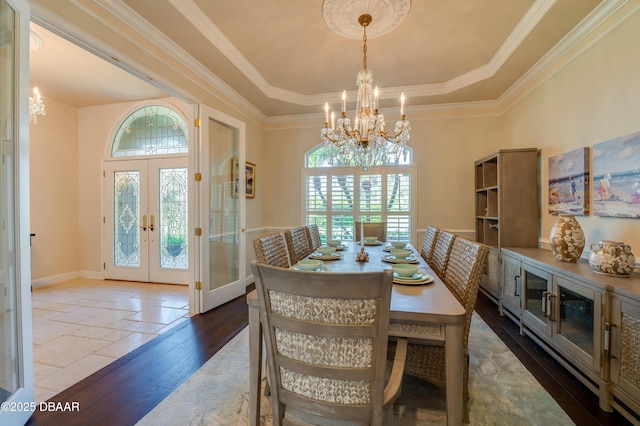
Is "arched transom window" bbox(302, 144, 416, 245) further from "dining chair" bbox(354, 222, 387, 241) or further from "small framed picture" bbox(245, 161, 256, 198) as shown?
"small framed picture" bbox(245, 161, 256, 198)

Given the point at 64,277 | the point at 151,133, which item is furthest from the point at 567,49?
the point at 64,277

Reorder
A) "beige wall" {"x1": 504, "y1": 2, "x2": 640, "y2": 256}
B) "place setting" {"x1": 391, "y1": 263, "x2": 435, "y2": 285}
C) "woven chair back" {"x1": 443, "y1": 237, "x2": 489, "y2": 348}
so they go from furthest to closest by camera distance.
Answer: "beige wall" {"x1": 504, "y1": 2, "x2": 640, "y2": 256}, "place setting" {"x1": 391, "y1": 263, "x2": 435, "y2": 285}, "woven chair back" {"x1": 443, "y1": 237, "x2": 489, "y2": 348}

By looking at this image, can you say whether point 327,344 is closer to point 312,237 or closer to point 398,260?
point 398,260

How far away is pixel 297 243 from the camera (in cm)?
268

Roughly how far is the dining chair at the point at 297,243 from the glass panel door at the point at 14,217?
166cm

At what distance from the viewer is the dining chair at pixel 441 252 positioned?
2.11 metres

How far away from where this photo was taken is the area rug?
158 centimetres

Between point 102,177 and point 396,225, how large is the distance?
16.2 ft

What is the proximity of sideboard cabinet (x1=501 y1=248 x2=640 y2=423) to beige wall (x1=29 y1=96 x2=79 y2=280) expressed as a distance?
635 cm

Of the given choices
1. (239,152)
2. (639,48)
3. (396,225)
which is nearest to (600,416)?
(639,48)

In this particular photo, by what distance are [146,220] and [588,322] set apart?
5.33 meters

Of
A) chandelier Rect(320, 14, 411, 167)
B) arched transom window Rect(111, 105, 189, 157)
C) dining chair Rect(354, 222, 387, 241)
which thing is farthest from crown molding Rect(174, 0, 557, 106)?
dining chair Rect(354, 222, 387, 241)

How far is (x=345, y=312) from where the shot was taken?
34.6 inches

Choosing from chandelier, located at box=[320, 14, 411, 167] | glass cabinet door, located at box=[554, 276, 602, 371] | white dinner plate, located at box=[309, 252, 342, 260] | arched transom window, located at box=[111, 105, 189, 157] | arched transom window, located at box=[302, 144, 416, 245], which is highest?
arched transom window, located at box=[111, 105, 189, 157]
